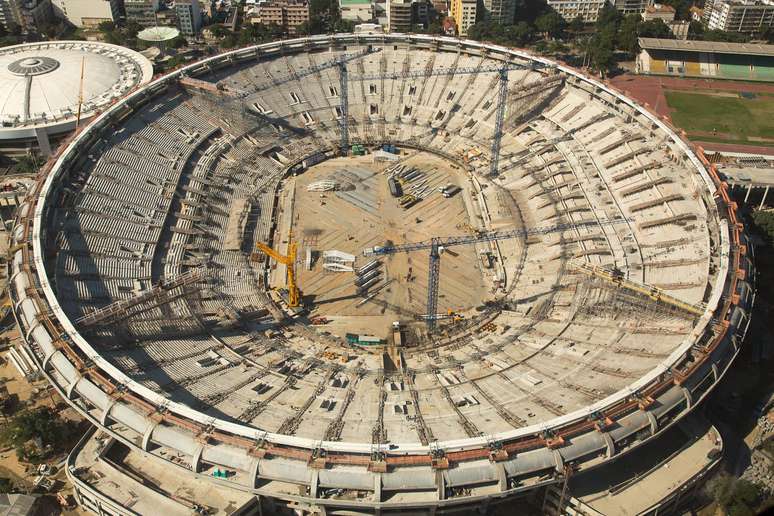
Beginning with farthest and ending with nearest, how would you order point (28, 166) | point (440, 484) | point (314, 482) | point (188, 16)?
point (188, 16)
point (28, 166)
point (314, 482)
point (440, 484)

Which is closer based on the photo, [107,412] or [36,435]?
[107,412]

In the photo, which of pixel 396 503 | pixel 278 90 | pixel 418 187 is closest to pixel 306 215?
pixel 418 187

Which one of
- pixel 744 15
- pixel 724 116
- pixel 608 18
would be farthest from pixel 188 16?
pixel 744 15

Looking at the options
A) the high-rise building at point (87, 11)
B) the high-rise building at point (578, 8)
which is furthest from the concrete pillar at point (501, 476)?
the high-rise building at point (87, 11)

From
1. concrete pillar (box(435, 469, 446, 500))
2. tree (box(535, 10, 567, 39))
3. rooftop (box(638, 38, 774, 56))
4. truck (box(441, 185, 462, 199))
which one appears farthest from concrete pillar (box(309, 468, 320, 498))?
tree (box(535, 10, 567, 39))

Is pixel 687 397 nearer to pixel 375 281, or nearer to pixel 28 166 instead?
pixel 375 281

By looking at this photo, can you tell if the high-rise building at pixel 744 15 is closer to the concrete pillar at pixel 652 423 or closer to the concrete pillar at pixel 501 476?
the concrete pillar at pixel 652 423
